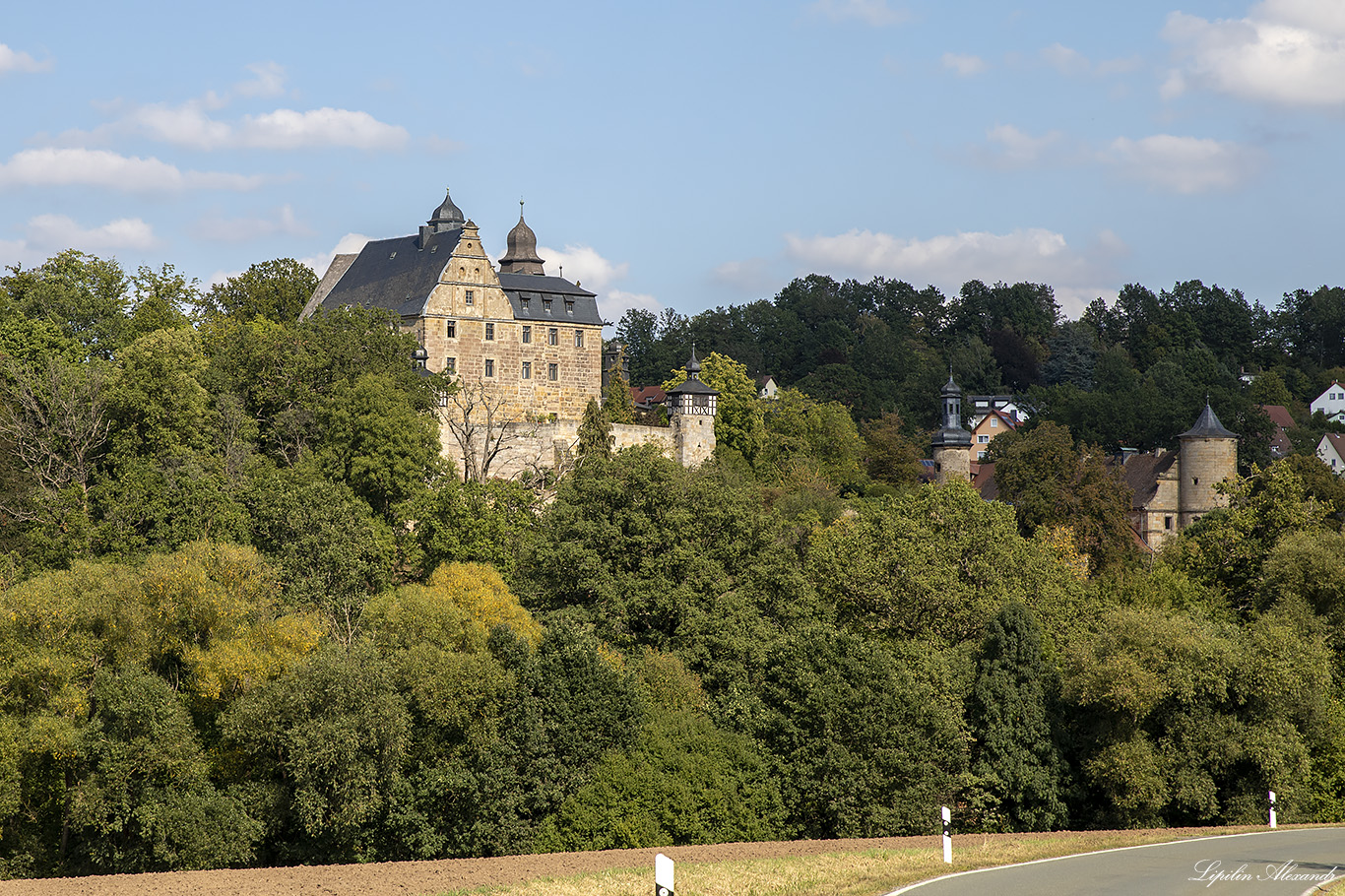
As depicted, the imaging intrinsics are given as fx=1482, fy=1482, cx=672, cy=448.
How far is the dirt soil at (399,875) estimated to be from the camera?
20391 millimetres

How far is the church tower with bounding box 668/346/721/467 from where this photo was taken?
6253 centimetres

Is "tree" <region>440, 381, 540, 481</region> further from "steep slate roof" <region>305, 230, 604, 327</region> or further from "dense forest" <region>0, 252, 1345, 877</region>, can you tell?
"steep slate roof" <region>305, 230, 604, 327</region>

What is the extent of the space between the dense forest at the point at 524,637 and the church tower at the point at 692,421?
18.4 feet

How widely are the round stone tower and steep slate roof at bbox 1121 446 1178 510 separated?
4.78 ft

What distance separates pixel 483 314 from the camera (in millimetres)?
64375

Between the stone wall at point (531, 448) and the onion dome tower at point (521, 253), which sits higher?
the onion dome tower at point (521, 253)

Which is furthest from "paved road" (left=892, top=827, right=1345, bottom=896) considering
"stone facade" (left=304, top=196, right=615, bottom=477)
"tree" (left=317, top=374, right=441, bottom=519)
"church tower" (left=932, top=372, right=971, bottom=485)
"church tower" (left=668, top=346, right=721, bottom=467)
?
"church tower" (left=932, top=372, right=971, bottom=485)

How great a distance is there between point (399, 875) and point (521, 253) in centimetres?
5345

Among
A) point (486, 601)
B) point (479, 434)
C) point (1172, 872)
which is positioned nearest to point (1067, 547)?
point (479, 434)

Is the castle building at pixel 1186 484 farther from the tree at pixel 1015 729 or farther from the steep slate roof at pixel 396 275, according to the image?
the tree at pixel 1015 729

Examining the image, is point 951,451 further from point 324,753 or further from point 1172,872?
point 1172,872

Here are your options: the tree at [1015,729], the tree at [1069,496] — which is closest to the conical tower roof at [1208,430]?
the tree at [1069,496]

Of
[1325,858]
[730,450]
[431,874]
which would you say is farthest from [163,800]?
[730,450]

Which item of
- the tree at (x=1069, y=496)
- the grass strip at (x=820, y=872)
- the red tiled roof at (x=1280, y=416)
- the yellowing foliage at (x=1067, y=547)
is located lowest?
the grass strip at (x=820, y=872)
